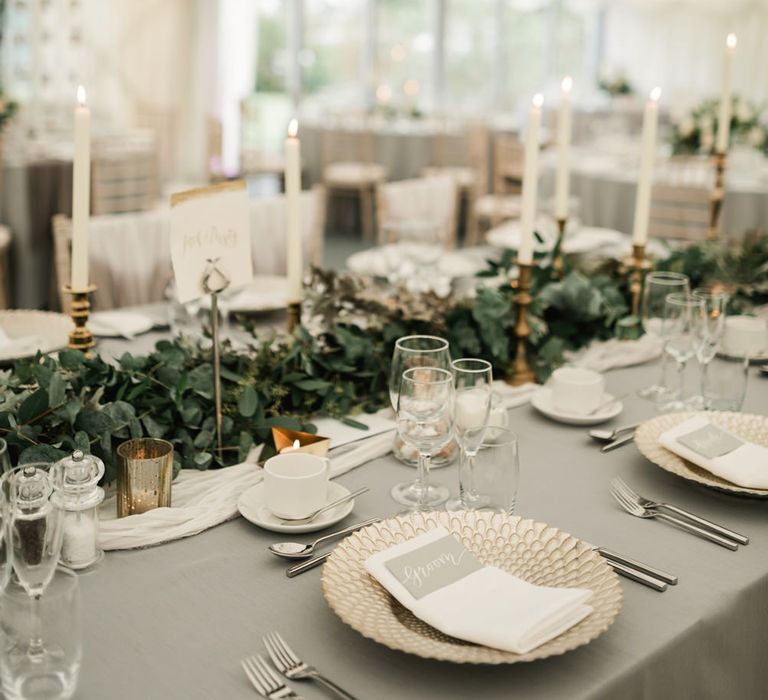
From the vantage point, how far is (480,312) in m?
1.75

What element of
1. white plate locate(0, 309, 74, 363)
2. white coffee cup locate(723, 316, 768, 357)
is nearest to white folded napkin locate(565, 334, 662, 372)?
white coffee cup locate(723, 316, 768, 357)

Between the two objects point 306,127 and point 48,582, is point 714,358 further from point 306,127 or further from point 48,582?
point 306,127

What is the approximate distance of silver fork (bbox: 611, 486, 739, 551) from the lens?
116cm

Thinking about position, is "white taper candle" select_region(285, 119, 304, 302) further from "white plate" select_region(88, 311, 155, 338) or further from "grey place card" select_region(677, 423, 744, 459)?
"grey place card" select_region(677, 423, 744, 459)

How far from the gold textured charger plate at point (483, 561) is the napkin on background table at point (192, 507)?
22 cm

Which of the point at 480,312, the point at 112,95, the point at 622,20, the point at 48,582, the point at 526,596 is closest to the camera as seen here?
the point at 48,582

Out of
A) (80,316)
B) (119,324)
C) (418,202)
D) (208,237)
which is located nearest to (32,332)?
(119,324)

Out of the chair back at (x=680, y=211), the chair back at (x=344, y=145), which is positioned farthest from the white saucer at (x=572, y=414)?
the chair back at (x=344, y=145)

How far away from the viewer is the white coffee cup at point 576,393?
1.57 metres

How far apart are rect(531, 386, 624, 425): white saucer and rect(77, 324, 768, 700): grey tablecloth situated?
22 centimetres

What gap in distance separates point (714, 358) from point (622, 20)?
11932 millimetres

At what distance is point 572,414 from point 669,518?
37 centimetres

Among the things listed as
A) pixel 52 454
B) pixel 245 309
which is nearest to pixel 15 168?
pixel 245 309

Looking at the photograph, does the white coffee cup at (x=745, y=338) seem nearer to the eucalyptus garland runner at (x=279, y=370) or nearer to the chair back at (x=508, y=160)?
the eucalyptus garland runner at (x=279, y=370)
